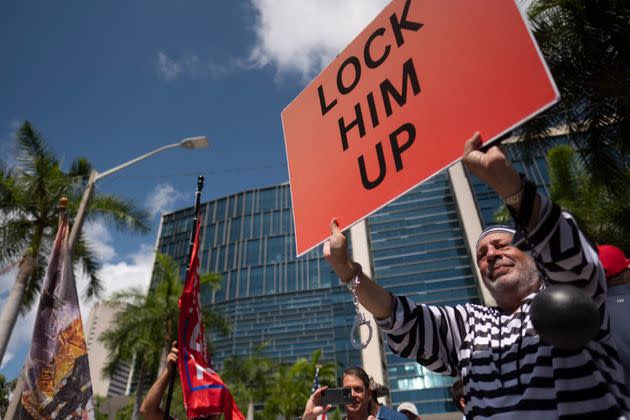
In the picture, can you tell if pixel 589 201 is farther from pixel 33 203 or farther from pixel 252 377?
pixel 252 377

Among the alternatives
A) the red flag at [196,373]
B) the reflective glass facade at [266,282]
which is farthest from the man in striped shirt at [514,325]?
the reflective glass facade at [266,282]

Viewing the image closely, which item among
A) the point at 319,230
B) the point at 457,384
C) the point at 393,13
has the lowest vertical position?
the point at 457,384

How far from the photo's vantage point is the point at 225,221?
78.3 meters

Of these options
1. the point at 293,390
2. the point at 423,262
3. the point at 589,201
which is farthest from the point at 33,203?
the point at 423,262

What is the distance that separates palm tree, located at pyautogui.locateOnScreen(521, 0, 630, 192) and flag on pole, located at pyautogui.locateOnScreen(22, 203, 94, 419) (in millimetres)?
8601

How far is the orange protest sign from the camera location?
4.27ft

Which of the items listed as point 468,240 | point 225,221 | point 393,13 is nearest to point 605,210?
point 393,13

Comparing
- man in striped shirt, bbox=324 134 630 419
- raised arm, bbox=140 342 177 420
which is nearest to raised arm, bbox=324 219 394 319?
man in striped shirt, bbox=324 134 630 419

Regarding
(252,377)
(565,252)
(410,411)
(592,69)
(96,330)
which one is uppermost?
(96,330)

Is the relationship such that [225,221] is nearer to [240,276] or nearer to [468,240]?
[240,276]

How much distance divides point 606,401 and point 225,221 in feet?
260

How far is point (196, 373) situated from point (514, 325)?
2.65 meters

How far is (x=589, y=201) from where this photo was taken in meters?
13.7

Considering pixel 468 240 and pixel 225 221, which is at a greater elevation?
pixel 225 221
